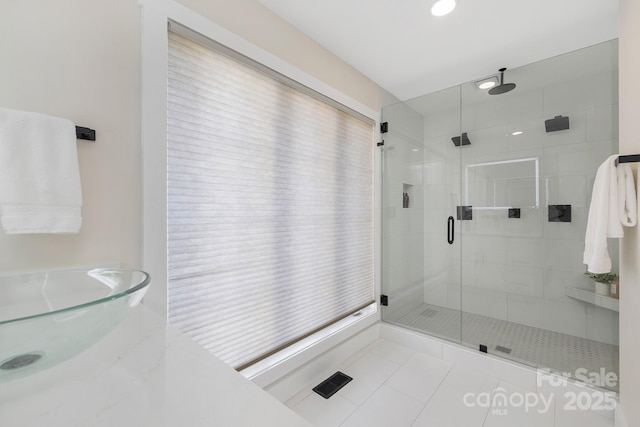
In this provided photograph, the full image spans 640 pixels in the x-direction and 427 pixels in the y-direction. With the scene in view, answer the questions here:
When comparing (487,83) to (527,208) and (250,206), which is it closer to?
(527,208)

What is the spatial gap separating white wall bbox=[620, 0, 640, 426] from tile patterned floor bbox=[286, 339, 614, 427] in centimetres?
41

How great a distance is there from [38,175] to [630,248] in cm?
253

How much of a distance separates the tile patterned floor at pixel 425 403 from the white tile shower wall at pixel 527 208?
2.61 feet

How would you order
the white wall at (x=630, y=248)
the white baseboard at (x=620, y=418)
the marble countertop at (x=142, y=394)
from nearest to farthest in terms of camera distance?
the marble countertop at (x=142, y=394)
the white wall at (x=630, y=248)
the white baseboard at (x=620, y=418)

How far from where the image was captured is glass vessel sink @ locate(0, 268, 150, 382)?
0.43m

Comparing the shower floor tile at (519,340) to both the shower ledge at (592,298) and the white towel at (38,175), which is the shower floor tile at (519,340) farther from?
the white towel at (38,175)

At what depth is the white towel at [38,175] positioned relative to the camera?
0.78 metres

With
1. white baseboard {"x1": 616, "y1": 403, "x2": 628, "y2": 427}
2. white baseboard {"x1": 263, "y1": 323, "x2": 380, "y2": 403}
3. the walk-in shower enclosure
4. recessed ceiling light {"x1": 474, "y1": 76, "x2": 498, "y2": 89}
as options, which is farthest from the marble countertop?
recessed ceiling light {"x1": 474, "y1": 76, "x2": 498, "y2": 89}

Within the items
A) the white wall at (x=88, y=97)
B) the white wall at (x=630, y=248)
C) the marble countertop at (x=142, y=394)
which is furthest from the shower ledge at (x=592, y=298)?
the white wall at (x=88, y=97)

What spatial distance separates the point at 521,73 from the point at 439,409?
104 inches

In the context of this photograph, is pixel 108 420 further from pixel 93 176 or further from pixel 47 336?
pixel 93 176

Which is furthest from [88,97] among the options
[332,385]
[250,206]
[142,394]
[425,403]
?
[425,403]

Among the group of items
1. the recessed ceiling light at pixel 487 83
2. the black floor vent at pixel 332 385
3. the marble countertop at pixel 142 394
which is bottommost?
the black floor vent at pixel 332 385

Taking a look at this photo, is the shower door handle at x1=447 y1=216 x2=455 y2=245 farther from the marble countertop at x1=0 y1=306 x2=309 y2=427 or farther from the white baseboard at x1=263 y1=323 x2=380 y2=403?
the marble countertop at x1=0 y1=306 x2=309 y2=427
